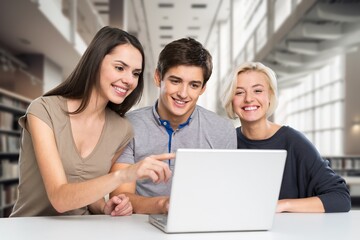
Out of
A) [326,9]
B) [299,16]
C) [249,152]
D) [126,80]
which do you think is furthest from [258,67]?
[299,16]

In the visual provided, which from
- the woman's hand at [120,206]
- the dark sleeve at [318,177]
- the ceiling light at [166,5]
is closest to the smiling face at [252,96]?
the dark sleeve at [318,177]

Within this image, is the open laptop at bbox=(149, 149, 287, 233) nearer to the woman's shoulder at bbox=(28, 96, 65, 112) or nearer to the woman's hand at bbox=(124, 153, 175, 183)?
the woman's hand at bbox=(124, 153, 175, 183)

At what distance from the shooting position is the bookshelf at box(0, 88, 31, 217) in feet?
18.8

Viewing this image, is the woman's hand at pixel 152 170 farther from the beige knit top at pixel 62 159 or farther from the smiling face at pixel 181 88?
the smiling face at pixel 181 88

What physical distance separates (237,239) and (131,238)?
0.29m

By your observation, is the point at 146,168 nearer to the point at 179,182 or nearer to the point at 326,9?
the point at 179,182

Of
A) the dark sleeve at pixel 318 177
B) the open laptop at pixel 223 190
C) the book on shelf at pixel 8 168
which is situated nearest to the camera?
the open laptop at pixel 223 190

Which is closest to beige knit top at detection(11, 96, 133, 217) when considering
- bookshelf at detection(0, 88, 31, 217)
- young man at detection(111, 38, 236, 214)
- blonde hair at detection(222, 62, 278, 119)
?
young man at detection(111, 38, 236, 214)

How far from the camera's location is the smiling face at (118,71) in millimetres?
1627

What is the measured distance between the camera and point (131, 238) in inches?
44.3

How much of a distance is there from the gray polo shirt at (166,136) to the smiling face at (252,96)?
11cm

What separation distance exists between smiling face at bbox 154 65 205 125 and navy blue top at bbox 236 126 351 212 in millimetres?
422

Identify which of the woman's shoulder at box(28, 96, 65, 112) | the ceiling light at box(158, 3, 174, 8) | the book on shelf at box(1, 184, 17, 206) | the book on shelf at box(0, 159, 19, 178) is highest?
the ceiling light at box(158, 3, 174, 8)

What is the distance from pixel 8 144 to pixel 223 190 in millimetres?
5415
